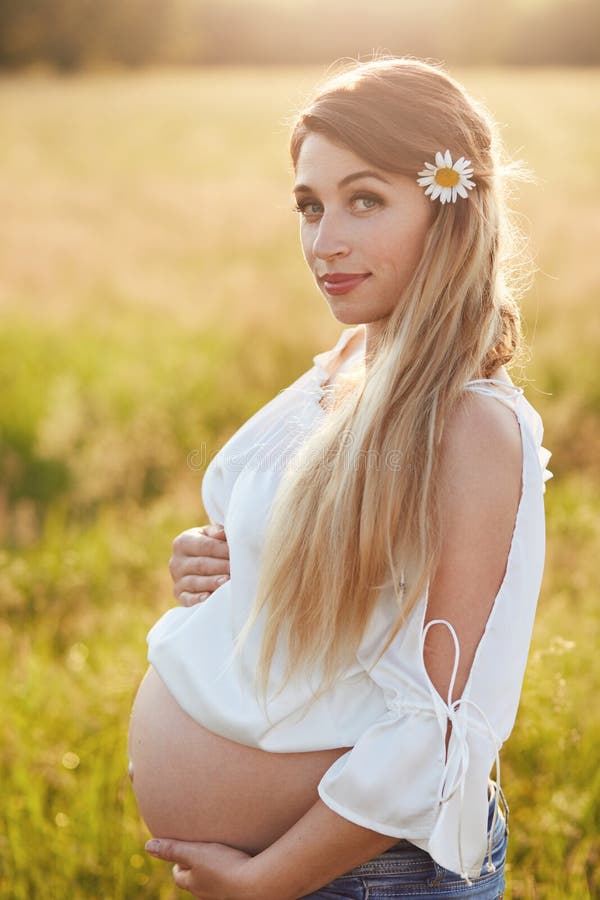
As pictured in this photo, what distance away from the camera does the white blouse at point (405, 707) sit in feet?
4.63

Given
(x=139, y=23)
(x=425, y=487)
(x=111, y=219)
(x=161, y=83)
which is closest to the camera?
(x=425, y=487)

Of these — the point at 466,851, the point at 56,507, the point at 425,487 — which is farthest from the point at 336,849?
the point at 56,507

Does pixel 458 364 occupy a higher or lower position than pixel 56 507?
higher

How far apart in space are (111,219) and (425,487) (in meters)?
10.6

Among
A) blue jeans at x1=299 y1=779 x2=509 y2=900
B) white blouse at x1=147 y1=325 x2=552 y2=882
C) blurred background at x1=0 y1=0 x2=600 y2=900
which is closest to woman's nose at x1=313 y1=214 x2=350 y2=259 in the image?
white blouse at x1=147 y1=325 x2=552 y2=882

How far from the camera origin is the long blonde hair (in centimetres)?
142

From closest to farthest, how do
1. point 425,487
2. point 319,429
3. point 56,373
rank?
point 425,487 < point 319,429 < point 56,373

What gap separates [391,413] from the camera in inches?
58.1

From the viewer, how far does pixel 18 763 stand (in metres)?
2.61

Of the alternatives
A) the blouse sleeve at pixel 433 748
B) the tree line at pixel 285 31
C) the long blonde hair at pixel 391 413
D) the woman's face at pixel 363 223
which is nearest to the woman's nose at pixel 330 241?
the woman's face at pixel 363 223

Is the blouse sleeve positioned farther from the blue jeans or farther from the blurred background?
the blurred background

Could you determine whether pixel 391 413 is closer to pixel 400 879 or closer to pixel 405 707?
pixel 405 707

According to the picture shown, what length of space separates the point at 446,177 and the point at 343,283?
26 centimetres

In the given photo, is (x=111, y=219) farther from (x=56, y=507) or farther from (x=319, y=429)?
(x=319, y=429)
